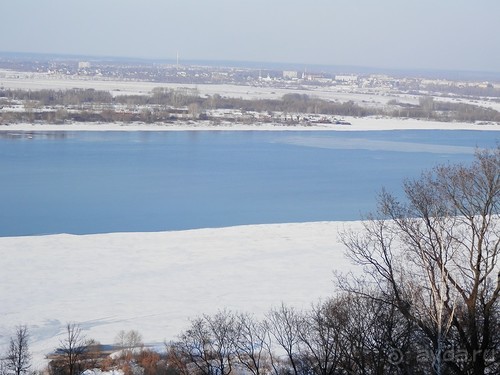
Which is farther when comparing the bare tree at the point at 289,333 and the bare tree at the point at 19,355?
the bare tree at the point at 19,355

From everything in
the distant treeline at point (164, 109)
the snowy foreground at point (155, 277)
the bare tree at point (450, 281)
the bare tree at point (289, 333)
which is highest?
the bare tree at point (450, 281)

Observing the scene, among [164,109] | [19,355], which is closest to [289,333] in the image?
[19,355]

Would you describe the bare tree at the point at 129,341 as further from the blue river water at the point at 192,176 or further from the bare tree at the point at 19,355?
the blue river water at the point at 192,176

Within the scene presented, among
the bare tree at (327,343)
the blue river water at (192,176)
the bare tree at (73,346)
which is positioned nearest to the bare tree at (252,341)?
the bare tree at (327,343)

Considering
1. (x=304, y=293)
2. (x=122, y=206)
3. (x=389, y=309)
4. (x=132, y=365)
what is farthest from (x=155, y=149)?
(x=389, y=309)

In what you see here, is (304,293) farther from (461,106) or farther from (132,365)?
(461,106)

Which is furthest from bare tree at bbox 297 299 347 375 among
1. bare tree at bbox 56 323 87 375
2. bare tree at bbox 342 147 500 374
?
bare tree at bbox 56 323 87 375
